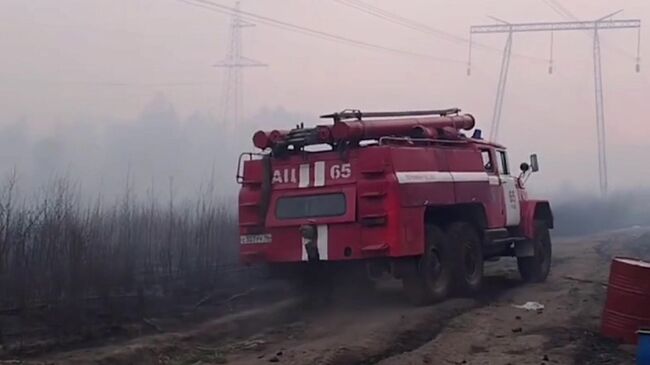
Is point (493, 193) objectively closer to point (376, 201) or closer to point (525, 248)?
point (525, 248)

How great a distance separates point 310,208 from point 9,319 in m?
4.59

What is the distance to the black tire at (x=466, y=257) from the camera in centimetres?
1677

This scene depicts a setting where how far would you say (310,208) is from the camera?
1557 centimetres

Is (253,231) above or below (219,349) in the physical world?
above

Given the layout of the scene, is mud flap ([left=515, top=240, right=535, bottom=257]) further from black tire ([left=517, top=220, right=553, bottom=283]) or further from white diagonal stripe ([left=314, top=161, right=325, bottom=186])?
white diagonal stripe ([left=314, top=161, right=325, bottom=186])

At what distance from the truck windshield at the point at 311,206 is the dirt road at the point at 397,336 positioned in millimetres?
1548

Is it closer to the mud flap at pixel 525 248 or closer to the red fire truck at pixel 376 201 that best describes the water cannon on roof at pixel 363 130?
the red fire truck at pixel 376 201

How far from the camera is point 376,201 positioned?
14.9 m

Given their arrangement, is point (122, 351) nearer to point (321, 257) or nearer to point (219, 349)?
point (219, 349)

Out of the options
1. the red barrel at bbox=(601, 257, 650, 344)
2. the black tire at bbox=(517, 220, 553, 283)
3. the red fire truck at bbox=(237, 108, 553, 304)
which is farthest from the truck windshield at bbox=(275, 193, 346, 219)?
the black tire at bbox=(517, 220, 553, 283)

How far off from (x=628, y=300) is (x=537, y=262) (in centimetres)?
740

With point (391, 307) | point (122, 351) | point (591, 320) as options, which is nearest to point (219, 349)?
point (122, 351)

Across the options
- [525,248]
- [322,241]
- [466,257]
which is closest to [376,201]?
[322,241]

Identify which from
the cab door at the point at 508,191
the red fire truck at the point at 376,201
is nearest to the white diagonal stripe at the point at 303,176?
the red fire truck at the point at 376,201
